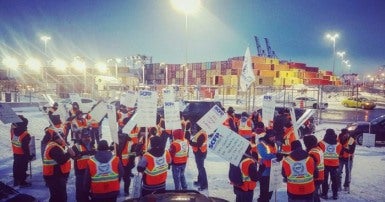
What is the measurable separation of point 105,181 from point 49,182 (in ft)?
6.81

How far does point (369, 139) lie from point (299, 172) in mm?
10964

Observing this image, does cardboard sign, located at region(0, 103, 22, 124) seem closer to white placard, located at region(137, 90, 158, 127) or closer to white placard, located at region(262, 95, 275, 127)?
white placard, located at region(137, 90, 158, 127)

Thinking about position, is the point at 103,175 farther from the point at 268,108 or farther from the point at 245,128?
the point at 245,128

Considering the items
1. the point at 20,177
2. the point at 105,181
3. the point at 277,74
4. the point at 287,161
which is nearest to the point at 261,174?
the point at 287,161

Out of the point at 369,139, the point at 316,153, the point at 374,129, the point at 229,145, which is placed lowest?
the point at 369,139

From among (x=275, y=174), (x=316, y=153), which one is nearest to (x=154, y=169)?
(x=275, y=174)

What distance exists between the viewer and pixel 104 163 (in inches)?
218

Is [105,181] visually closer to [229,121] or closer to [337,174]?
[337,174]

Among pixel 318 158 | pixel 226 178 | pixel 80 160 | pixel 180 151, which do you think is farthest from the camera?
pixel 226 178

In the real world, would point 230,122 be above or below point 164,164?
above

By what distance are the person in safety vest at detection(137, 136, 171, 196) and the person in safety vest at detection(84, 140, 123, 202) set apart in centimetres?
55

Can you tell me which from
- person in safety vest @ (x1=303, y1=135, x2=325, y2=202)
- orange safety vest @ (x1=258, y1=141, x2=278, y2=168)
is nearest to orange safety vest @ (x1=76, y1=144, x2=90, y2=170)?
orange safety vest @ (x1=258, y1=141, x2=278, y2=168)

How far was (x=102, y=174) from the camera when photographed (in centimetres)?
555

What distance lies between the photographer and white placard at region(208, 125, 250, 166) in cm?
585
